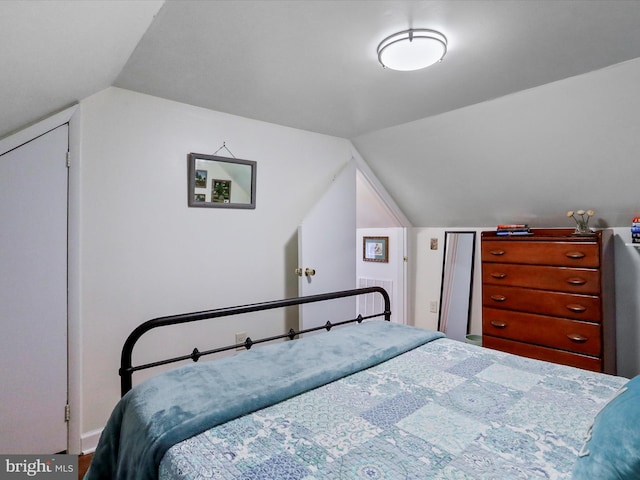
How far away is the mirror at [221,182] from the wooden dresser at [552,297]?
2.11 meters

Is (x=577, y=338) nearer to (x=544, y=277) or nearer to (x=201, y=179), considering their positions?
(x=544, y=277)

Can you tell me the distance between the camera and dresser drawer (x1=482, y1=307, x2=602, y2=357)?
2.57 m

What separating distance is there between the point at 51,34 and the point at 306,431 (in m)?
1.69

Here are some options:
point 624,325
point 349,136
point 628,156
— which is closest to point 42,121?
point 349,136

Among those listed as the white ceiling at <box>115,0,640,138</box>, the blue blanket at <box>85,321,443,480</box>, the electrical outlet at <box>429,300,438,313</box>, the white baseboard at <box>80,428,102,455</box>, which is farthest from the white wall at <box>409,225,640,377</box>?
the white baseboard at <box>80,428,102,455</box>

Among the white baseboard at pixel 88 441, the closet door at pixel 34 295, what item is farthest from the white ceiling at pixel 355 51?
the white baseboard at pixel 88 441

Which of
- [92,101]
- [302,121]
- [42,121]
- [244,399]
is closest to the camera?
[244,399]

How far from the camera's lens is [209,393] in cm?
126

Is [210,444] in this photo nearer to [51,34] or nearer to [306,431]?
[306,431]

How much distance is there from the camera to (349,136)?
3.55 meters

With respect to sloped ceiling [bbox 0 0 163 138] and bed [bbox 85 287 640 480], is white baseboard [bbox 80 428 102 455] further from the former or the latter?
sloped ceiling [bbox 0 0 163 138]

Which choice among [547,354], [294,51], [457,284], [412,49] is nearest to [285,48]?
[294,51]

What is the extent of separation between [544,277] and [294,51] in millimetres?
2483

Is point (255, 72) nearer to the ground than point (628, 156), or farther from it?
farther from it
